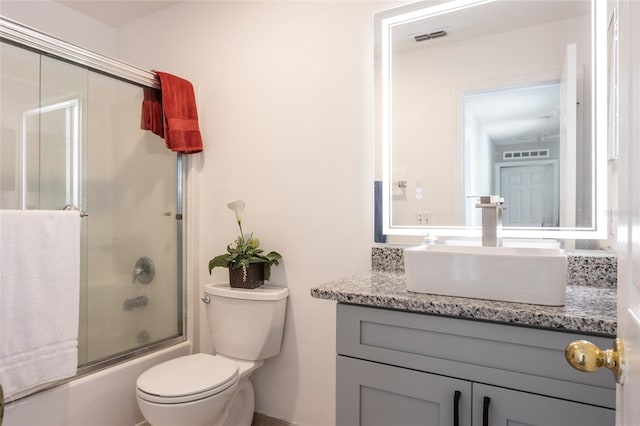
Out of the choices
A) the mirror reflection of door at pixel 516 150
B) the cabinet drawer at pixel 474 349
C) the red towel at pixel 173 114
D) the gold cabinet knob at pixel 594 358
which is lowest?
the cabinet drawer at pixel 474 349

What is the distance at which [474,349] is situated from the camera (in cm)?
100

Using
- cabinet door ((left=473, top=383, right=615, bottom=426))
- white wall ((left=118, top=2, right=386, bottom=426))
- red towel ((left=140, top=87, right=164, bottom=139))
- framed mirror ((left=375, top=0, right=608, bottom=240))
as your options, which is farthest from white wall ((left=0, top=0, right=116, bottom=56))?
cabinet door ((left=473, top=383, right=615, bottom=426))

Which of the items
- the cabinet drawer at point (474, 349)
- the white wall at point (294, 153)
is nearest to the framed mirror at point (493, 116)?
the white wall at point (294, 153)

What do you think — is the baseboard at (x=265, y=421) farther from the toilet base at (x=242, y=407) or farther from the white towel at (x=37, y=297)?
the white towel at (x=37, y=297)

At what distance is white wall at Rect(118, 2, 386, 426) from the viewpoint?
177cm

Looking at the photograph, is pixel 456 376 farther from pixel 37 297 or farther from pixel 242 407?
pixel 37 297

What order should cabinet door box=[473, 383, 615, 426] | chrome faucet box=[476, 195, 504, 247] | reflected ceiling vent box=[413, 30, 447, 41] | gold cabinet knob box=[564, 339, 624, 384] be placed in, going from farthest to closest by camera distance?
1. reflected ceiling vent box=[413, 30, 447, 41]
2. chrome faucet box=[476, 195, 504, 247]
3. cabinet door box=[473, 383, 615, 426]
4. gold cabinet knob box=[564, 339, 624, 384]

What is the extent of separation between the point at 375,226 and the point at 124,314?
1358 mm

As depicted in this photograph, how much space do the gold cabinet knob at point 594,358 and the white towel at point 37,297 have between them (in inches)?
66.1

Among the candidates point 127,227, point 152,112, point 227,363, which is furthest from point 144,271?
point 152,112

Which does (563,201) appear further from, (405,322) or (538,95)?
(405,322)

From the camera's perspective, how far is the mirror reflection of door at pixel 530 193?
141cm

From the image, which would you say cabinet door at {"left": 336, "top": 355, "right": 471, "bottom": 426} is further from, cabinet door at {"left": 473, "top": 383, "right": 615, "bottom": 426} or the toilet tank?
the toilet tank

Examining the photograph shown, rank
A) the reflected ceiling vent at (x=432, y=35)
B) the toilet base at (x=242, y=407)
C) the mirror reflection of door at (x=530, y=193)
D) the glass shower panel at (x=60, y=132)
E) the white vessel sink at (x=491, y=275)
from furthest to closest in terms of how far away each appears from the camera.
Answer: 1. the toilet base at (x=242, y=407)
2. the glass shower panel at (x=60, y=132)
3. the reflected ceiling vent at (x=432, y=35)
4. the mirror reflection of door at (x=530, y=193)
5. the white vessel sink at (x=491, y=275)
